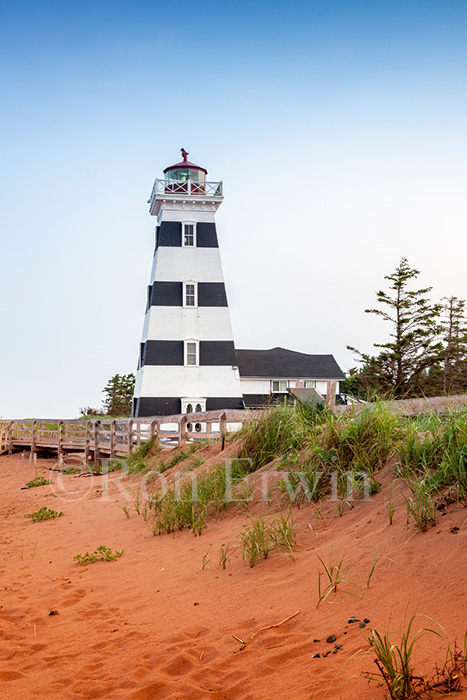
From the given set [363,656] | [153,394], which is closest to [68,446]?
[153,394]

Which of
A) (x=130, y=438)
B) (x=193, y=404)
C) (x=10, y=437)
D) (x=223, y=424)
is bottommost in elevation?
(x=10, y=437)

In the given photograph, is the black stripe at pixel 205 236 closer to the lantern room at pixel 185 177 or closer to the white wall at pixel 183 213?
the white wall at pixel 183 213

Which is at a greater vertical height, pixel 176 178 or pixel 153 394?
pixel 176 178

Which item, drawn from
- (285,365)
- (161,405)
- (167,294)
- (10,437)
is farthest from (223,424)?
(285,365)

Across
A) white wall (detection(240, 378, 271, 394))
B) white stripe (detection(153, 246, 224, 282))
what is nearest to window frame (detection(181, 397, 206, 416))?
white stripe (detection(153, 246, 224, 282))

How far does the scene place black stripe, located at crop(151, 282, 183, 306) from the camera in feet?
101

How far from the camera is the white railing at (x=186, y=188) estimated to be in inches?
1261

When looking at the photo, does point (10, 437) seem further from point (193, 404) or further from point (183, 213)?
point (183, 213)

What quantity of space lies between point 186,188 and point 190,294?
6328 mm

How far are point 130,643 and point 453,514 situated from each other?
276 centimetres

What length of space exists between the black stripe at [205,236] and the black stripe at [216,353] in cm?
560

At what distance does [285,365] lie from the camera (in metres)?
41.2

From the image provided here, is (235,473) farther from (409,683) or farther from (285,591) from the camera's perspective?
(409,683)

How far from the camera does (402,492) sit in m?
5.57
